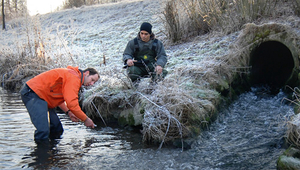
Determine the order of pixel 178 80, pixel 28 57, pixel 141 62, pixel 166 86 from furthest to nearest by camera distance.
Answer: pixel 28 57, pixel 141 62, pixel 178 80, pixel 166 86

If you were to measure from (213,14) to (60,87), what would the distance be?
22.0ft

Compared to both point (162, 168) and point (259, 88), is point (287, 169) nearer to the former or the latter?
point (162, 168)

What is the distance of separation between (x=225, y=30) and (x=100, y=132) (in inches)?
229

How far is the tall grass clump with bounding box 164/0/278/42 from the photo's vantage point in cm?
927

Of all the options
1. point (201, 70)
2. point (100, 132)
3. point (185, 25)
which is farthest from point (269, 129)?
point (185, 25)

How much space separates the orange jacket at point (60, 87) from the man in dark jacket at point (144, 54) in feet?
4.64

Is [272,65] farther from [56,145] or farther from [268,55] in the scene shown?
[56,145]

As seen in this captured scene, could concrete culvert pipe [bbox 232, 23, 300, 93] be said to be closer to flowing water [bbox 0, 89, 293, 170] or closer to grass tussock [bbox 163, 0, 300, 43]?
grass tussock [bbox 163, 0, 300, 43]

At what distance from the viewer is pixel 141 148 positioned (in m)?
4.54

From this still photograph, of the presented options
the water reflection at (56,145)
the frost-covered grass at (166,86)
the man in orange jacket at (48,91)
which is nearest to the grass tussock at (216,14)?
the frost-covered grass at (166,86)

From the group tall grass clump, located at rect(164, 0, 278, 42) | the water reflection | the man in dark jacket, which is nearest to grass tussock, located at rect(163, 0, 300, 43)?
tall grass clump, located at rect(164, 0, 278, 42)

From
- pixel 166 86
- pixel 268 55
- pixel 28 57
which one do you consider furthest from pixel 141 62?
pixel 28 57

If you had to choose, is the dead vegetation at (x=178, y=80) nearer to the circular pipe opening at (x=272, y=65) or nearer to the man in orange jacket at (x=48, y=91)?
the circular pipe opening at (x=272, y=65)

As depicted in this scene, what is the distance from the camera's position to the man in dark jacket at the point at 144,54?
18.7 feet
